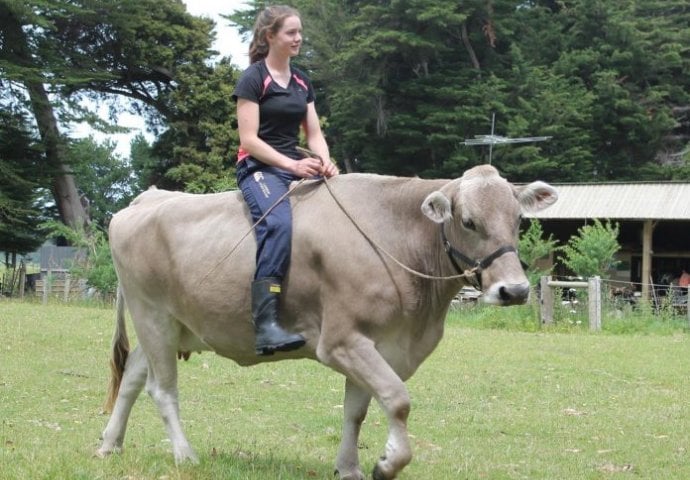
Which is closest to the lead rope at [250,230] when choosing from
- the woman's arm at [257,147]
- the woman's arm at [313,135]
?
the woman's arm at [257,147]

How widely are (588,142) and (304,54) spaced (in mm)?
16282

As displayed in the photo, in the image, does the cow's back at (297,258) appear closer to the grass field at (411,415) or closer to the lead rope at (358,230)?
the lead rope at (358,230)

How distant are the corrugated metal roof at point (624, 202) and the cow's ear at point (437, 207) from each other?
28.0 metres

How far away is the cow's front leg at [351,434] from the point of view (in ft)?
22.0

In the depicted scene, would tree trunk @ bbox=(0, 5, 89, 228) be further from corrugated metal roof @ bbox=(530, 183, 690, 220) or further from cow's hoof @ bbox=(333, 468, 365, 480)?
cow's hoof @ bbox=(333, 468, 365, 480)

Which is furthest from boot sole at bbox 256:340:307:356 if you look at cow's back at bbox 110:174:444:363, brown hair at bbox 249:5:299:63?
brown hair at bbox 249:5:299:63

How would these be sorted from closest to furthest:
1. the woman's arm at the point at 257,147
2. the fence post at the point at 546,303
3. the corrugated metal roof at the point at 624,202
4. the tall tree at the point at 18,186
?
the woman's arm at the point at 257,147 < the fence post at the point at 546,303 < the corrugated metal roof at the point at 624,202 < the tall tree at the point at 18,186

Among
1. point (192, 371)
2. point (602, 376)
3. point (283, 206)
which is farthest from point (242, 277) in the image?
point (602, 376)

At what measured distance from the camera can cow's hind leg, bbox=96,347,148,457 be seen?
7445 mm

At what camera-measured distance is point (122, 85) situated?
4962 cm

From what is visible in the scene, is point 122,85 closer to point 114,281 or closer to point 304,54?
point 304,54

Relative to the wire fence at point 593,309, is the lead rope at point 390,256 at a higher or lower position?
higher

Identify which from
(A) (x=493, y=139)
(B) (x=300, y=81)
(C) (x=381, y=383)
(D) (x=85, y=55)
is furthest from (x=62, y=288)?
(C) (x=381, y=383)

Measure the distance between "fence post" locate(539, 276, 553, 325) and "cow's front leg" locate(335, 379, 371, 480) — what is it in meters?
17.7
